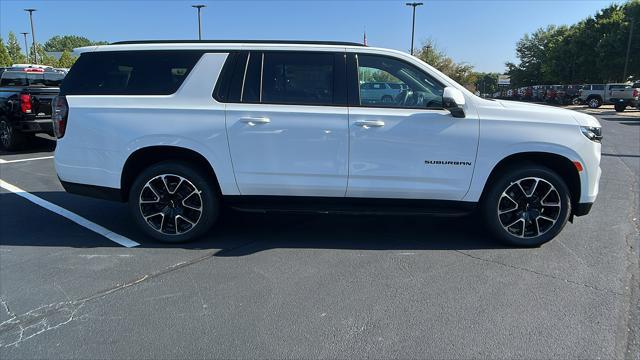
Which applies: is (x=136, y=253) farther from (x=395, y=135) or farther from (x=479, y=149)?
(x=479, y=149)

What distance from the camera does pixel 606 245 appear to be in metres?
4.64

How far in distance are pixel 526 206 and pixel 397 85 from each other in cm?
174

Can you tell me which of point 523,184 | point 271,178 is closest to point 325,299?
point 271,178

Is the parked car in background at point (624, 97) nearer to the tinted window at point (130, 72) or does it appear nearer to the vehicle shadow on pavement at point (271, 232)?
the vehicle shadow on pavement at point (271, 232)

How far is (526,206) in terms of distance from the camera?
14.7ft

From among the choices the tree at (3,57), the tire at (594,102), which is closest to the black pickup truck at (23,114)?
the tire at (594,102)

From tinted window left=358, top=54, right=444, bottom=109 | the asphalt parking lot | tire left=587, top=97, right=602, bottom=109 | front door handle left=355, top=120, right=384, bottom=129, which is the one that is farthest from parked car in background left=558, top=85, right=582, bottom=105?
front door handle left=355, top=120, right=384, bottom=129

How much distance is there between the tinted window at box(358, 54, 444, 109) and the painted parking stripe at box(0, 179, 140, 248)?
9.33 feet

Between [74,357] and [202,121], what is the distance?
7.52 ft

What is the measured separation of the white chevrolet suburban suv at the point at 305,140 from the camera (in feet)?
14.0

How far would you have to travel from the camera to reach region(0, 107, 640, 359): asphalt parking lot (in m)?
2.89

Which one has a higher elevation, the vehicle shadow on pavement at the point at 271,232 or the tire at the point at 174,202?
the tire at the point at 174,202

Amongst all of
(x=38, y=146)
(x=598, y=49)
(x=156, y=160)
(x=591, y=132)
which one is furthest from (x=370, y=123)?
(x=598, y=49)

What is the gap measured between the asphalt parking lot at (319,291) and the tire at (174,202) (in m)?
0.20
